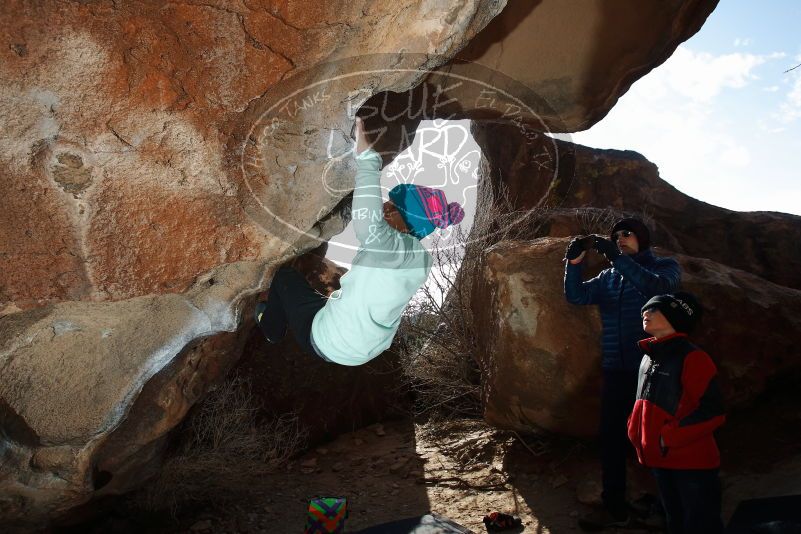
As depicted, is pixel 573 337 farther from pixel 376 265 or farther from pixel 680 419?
pixel 376 265

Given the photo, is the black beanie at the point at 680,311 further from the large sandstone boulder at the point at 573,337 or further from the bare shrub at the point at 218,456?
the bare shrub at the point at 218,456

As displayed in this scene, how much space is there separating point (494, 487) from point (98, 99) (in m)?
3.87

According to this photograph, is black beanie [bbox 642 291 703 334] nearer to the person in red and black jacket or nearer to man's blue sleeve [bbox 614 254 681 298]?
the person in red and black jacket

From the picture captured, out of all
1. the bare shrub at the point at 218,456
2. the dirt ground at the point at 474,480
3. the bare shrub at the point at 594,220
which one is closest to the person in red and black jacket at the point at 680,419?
the dirt ground at the point at 474,480

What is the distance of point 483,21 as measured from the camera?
212 cm

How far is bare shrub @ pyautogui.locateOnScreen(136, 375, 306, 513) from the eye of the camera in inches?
165

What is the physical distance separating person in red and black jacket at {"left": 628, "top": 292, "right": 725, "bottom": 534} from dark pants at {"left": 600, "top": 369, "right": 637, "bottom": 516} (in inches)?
16.5

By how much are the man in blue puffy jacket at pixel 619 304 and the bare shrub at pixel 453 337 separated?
2839 mm

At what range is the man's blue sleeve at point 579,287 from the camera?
3.17m

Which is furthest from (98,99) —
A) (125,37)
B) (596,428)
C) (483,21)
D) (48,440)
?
(596,428)

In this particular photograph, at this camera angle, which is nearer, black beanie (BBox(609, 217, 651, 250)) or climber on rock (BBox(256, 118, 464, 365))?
climber on rock (BBox(256, 118, 464, 365))

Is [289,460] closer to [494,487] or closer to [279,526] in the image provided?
[279,526]

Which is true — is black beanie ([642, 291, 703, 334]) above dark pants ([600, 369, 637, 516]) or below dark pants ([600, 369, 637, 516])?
above

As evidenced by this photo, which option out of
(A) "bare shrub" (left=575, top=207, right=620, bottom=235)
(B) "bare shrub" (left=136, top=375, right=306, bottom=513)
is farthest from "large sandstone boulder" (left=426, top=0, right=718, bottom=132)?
(B) "bare shrub" (left=136, top=375, right=306, bottom=513)
